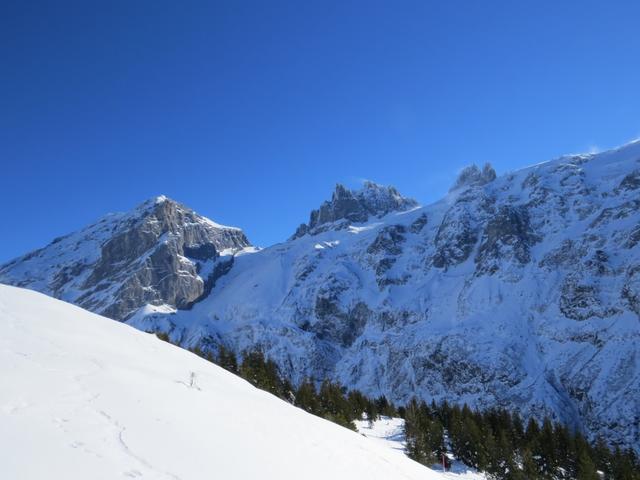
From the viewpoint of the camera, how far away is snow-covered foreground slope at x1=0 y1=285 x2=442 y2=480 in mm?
8555

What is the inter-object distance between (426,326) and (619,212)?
66702 millimetres

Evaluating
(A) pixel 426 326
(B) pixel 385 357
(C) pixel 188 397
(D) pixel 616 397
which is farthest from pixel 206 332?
(C) pixel 188 397

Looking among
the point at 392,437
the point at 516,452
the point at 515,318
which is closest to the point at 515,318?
the point at 515,318

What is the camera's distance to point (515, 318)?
135 m

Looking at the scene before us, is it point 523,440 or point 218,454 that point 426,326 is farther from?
point 218,454

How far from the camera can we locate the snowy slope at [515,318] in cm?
10894

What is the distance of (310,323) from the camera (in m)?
192

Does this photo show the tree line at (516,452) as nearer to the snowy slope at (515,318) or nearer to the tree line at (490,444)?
the tree line at (490,444)

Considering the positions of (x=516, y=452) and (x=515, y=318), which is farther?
(x=515, y=318)

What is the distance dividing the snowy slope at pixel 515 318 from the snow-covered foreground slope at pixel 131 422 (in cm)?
9838

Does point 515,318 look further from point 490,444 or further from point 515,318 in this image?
point 490,444

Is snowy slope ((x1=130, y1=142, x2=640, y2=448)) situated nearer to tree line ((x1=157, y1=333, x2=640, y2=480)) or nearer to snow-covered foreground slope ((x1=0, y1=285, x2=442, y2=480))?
tree line ((x1=157, y1=333, x2=640, y2=480))

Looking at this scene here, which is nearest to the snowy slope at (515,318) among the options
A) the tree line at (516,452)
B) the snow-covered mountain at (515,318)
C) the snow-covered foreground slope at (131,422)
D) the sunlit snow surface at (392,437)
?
the snow-covered mountain at (515,318)

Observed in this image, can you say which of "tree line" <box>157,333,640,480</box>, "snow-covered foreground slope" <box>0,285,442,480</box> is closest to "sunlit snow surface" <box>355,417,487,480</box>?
"tree line" <box>157,333,640,480</box>
